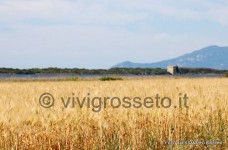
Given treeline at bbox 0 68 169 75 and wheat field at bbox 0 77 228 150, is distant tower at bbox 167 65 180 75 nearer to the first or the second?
treeline at bbox 0 68 169 75

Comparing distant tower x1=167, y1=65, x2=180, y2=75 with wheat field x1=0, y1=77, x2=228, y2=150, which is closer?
wheat field x1=0, y1=77, x2=228, y2=150

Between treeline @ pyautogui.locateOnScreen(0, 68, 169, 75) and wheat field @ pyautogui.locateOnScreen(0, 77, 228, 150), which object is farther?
treeline @ pyautogui.locateOnScreen(0, 68, 169, 75)

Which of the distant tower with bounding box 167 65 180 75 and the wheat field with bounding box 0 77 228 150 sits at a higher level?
the distant tower with bounding box 167 65 180 75

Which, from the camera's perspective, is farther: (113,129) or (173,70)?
(173,70)

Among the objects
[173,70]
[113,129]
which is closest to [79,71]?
[173,70]

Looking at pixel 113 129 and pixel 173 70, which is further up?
pixel 173 70

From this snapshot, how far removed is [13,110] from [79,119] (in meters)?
1.55

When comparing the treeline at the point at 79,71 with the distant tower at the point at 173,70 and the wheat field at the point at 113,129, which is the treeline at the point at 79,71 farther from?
the wheat field at the point at 113,129

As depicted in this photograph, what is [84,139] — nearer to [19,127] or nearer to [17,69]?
[19,127]

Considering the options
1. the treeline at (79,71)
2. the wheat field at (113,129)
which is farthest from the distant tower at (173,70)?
the wheat field at (113,129)

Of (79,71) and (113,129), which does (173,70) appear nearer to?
(79,71)


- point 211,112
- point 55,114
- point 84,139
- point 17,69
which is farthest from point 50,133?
point 17,69

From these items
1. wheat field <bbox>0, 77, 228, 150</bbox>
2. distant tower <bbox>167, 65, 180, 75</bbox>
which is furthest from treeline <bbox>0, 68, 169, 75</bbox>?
wheat field <bbox>0, 77, 228, 150</bbox>

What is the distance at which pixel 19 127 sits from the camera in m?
6.45
